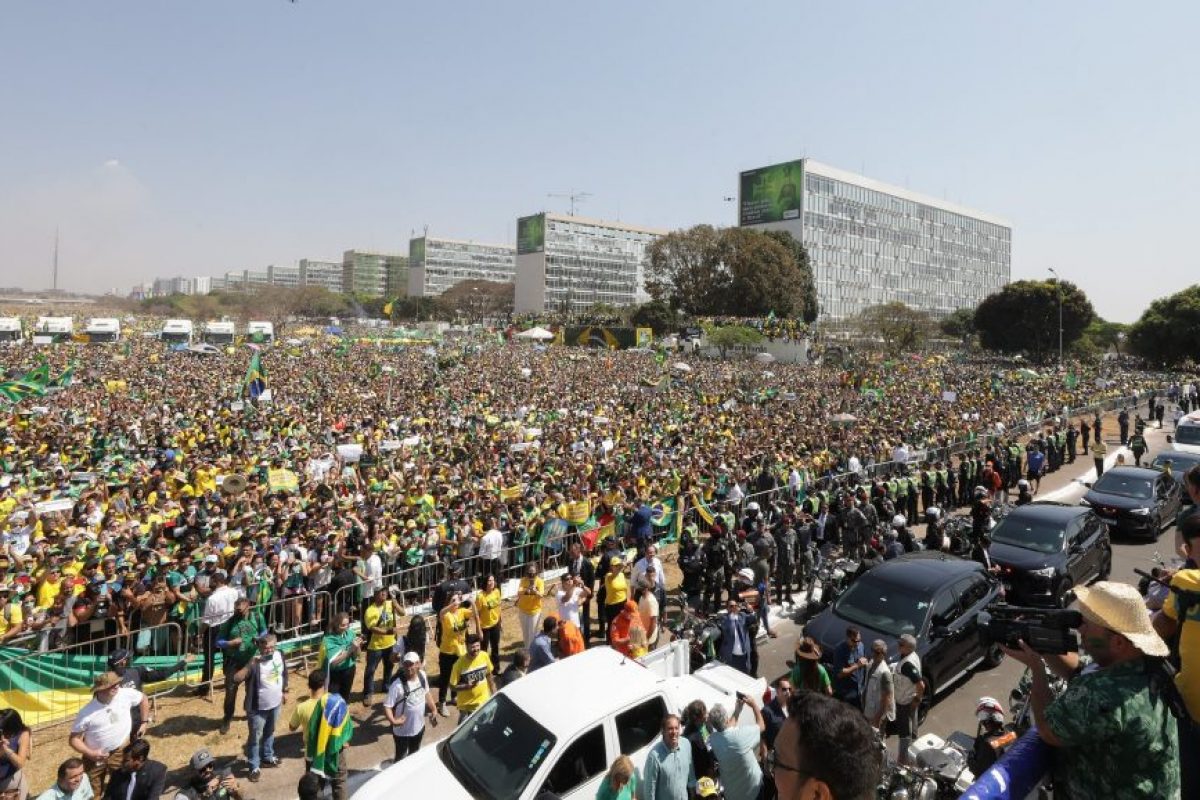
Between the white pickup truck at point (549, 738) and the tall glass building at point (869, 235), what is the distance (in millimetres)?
99034

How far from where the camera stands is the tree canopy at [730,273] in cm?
7462

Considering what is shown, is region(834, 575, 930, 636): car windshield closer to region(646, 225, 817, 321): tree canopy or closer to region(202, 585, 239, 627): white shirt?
region(202, 585, 239, 627): white shirt

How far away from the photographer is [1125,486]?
1393cm

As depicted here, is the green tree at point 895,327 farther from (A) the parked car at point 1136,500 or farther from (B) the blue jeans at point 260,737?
(B) the blue jeans at point 260,737

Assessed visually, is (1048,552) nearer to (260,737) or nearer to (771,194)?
(260,737)

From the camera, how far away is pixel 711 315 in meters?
77.0

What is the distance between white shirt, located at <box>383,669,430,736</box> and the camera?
6270 mm

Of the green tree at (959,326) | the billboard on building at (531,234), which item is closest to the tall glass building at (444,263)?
the billboard on building at (531,234)

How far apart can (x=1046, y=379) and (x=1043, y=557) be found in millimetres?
33809

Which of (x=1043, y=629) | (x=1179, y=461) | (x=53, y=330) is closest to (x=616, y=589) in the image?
(x=1043, y=629)

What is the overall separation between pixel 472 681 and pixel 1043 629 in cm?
520

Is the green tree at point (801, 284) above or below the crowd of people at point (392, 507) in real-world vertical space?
above

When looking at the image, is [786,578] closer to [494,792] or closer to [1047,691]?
[494,792]


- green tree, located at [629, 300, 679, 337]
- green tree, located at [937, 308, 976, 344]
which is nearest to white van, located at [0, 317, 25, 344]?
green tree, located at [629, 300, 679, 337]
